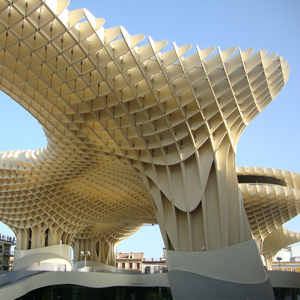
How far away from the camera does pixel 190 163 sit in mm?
25641

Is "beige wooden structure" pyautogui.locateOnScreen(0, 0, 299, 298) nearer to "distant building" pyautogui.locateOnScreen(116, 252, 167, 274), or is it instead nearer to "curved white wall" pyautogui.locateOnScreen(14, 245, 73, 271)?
"curved white wall" pyautogui.locateOnScreen(14, 245, 73, 271)

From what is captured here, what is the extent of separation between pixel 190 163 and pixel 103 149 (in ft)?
25.9

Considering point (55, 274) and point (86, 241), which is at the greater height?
point (86, 241)

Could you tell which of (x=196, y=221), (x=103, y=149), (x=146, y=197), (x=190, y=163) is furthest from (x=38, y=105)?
(x=146, y=197)

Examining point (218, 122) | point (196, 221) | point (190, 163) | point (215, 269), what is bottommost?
point (215, 269)

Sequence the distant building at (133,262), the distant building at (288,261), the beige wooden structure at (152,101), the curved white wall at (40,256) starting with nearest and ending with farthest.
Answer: the beige wooden structure at (152,101) < the curved white wall at (40,256) < the distant building at (133,262) < the distant building at (288,261)

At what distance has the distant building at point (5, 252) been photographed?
9381 centimetres

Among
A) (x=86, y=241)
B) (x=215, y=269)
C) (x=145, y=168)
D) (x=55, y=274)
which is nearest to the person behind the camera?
(x=215, y=269)

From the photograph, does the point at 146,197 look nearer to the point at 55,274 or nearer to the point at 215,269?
the point at 55,274

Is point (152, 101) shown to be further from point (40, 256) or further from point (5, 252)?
point (5, 252)

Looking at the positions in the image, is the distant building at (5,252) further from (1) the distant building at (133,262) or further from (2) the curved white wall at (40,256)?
(2) the curved white wall at (40,256)

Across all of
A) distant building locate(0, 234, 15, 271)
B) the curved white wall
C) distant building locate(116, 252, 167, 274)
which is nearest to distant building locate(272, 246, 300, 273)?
distant building locate(116, 252, 167, 274)

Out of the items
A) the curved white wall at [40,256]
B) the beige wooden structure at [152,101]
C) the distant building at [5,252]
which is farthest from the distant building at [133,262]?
the beige wooden structure at [152,101]

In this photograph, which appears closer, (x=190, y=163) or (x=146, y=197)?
(x=190, y=163)
